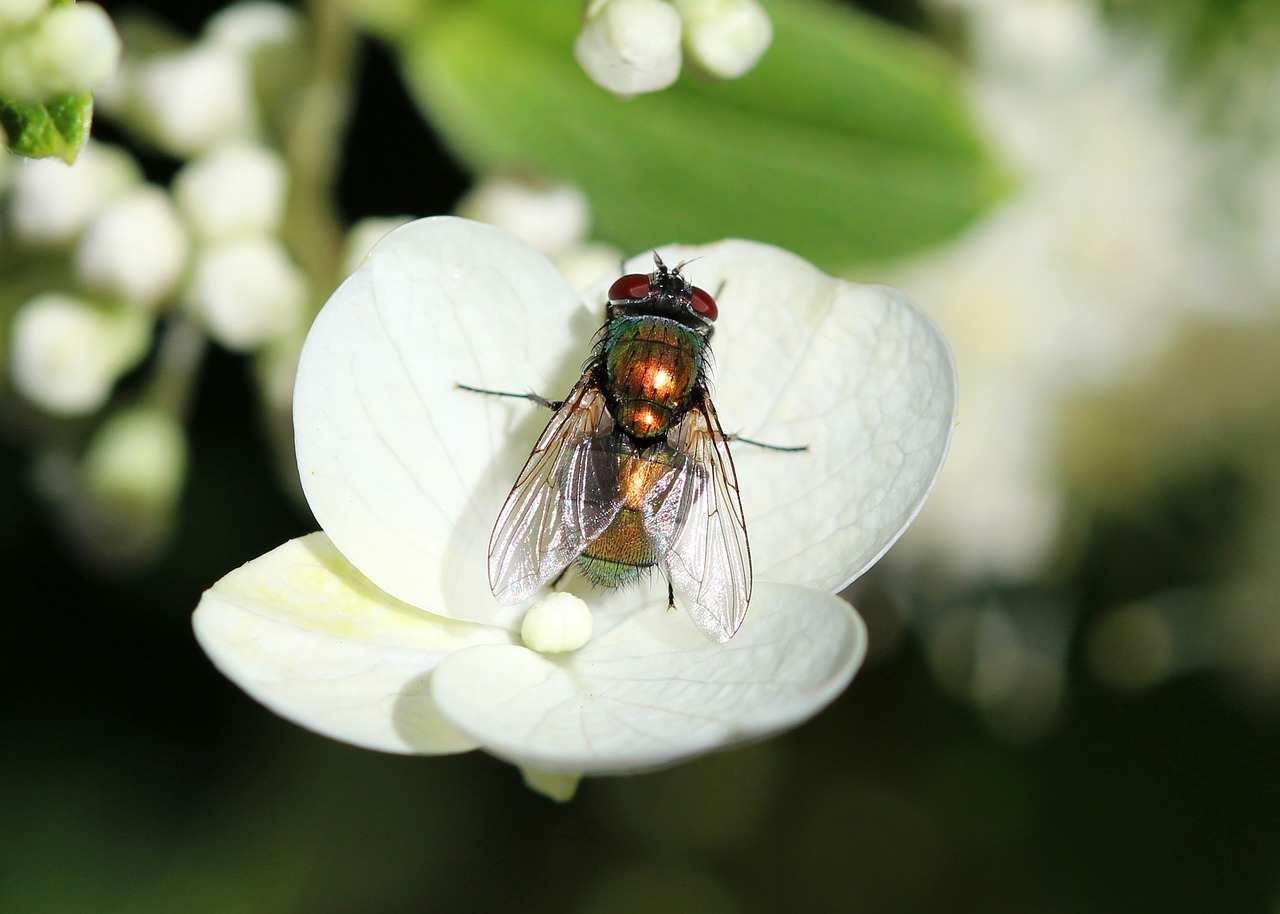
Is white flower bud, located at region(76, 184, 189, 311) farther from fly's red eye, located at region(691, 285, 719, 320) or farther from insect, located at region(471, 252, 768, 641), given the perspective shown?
fly's red eye, located at region(691, 285, 719, 320)

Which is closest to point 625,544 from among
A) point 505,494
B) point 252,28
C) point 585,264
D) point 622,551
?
point 622,551

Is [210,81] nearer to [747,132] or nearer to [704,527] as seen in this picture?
[747,132]

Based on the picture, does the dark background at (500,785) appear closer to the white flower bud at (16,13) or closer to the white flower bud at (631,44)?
the white flower bud at (631,44)

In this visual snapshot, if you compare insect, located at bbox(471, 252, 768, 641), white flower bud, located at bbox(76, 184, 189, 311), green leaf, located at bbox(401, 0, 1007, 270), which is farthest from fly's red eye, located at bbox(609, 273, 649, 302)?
white flower bud, located at bbox(76, 184, 189, 311)

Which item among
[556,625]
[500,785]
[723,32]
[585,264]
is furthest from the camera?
[500,785]

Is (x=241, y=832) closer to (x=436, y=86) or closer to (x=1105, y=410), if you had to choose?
(x=436, y=86)
